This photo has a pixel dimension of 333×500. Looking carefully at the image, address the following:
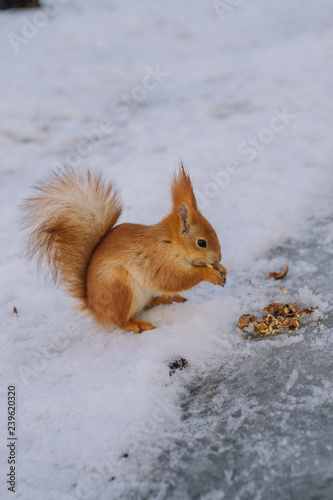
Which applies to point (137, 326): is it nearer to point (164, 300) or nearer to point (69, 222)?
point (164, 300)

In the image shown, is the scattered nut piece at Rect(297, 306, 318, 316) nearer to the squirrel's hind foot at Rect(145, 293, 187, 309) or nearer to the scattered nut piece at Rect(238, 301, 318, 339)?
the scattered nut piece at Rect(238, 301, 318, 339)

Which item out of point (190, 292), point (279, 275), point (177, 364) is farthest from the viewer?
point (190, 292)

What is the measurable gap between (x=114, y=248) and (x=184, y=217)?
1.03 feet

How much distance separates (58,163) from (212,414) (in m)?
2.66

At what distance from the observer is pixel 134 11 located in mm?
6371

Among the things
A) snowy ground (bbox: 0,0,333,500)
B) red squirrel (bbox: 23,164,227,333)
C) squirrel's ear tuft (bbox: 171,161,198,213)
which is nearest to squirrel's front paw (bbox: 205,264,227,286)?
red squirrel (bbox: 23,164,227,333)

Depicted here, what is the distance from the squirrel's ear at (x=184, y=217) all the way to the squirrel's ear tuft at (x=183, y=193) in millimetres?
13

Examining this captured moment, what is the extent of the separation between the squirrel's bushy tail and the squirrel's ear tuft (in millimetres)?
277

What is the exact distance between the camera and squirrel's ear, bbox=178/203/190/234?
175 centimetres

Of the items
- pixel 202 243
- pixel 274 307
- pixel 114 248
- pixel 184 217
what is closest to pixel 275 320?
pixel 274 307

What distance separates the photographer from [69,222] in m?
1.80

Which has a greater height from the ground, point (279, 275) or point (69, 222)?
point (69, 222)

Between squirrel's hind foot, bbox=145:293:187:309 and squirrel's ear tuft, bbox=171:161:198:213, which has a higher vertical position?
squirrel's ear tuft, bbox=171:161:198:213

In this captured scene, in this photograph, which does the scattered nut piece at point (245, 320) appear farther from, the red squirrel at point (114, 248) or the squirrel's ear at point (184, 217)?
the squirrel's ear at point (184, 217)
